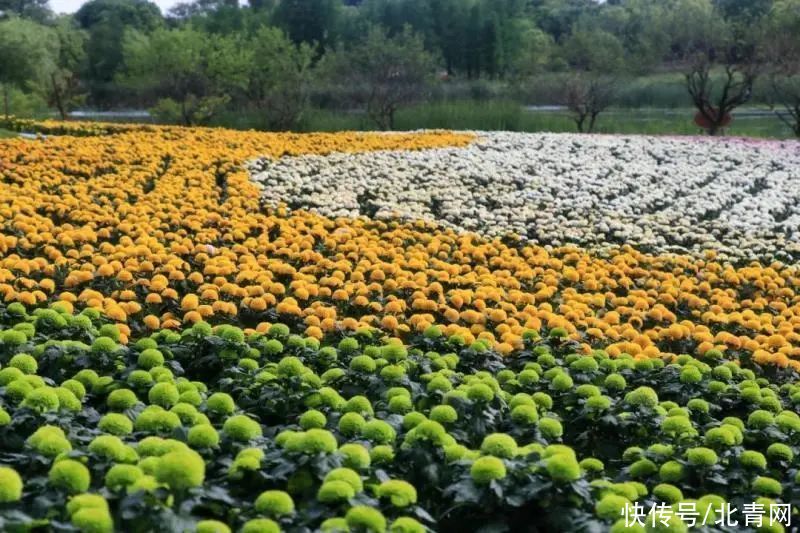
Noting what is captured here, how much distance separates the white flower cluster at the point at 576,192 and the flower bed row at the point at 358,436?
4.93m

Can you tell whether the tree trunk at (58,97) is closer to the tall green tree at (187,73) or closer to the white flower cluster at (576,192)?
the tall green tree at (187,73)

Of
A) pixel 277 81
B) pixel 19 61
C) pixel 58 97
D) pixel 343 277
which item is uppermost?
pixel 19 61

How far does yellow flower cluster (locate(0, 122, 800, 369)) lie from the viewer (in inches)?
234

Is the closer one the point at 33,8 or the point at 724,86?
the point at 724,86

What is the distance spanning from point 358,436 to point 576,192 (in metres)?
9.51

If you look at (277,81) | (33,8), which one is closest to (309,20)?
(277,81)

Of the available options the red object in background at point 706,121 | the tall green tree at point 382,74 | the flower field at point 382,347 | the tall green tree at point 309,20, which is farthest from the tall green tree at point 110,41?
the flower field at point 382,347

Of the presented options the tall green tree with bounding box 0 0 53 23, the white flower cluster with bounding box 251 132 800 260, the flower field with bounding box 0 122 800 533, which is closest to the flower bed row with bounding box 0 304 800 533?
the flower field with bounding box 0 122 800 533

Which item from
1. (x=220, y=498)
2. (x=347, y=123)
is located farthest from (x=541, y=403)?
(x=347, y=123)

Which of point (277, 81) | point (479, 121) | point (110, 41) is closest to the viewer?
point (479, 121)

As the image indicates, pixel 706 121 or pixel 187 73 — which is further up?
pixel 187 73

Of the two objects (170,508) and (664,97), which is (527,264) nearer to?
(170,508)

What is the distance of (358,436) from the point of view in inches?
129

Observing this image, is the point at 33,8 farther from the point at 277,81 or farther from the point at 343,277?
the point at 343,277
